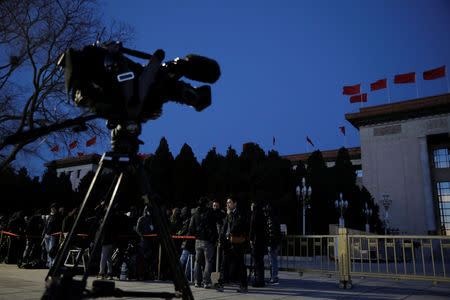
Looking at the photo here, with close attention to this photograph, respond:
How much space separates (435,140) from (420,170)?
14.0 ft

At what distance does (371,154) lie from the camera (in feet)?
126

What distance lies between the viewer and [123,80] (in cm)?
174

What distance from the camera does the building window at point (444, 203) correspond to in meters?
34.5

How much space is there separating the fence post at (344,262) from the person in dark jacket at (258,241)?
1.88 meters

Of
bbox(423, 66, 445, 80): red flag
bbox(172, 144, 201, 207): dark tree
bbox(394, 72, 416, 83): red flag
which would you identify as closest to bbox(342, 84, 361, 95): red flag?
Result: bbox(394, 72, 416, 83): red flag

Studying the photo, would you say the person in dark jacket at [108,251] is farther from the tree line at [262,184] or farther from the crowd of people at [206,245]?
the tree line at [262,184]

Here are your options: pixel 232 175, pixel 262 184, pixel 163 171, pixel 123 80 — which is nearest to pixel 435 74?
pixel 262 184

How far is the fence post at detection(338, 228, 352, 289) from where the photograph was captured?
7.59 meters

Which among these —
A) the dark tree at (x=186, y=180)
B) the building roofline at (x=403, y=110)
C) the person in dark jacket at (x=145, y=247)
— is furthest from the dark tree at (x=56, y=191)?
the building roofline at (x=403, y=110)

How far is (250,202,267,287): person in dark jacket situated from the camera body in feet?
20.5

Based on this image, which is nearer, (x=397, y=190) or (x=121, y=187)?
(x=121, y=187)

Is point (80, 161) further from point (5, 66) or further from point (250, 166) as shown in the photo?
point (5, 66)

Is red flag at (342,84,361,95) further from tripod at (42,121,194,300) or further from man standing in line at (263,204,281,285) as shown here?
tripod at (42,121,194,300)

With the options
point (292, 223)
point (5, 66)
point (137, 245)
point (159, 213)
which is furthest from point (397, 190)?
point (159, 213)
